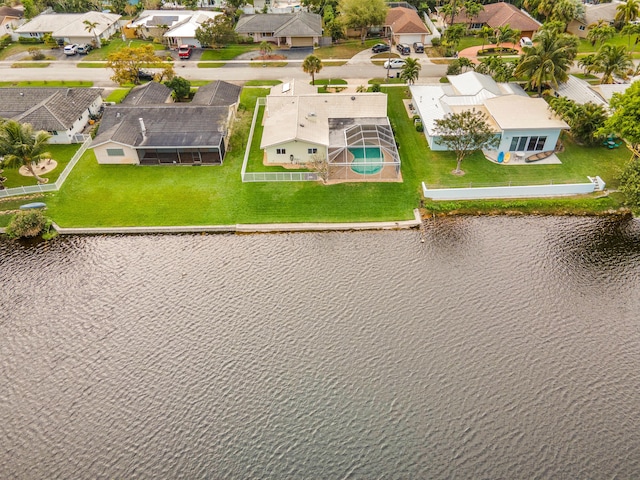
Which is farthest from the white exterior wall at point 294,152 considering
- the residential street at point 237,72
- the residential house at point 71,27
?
the residential house at point 71,27

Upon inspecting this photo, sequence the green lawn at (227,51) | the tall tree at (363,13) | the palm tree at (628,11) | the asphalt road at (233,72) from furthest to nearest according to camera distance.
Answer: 1. the tall tree at (363,13)
2. the green lawn at (227,51)
3. the palm tree at (628,11)
4. the asphalt road at (233,72)

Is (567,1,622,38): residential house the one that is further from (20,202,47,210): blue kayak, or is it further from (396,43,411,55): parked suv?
(20,202,47,210): blue kayak

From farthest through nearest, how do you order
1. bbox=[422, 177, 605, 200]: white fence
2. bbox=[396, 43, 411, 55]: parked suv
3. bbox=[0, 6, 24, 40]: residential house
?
bbox=[0, 6, 24, 40]: residential house, bbox=[396, 43, 411, 55]: parked suv, bbox=[422, 177, 605, 200]: white fence

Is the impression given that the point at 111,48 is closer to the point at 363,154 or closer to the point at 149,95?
the point at 149,95

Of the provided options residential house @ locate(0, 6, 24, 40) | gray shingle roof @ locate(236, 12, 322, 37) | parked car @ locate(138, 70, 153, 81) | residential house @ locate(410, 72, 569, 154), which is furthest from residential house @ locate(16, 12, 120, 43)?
residential house @ locate(410, 72, 569, 154)

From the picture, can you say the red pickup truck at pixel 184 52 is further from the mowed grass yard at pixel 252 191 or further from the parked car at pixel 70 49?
the mowed grass yard at pixel 252 191

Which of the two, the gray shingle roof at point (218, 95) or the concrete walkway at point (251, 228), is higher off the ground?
the gray shingle roof at point (218, 95)

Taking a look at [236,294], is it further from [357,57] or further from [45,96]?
[357,57]
